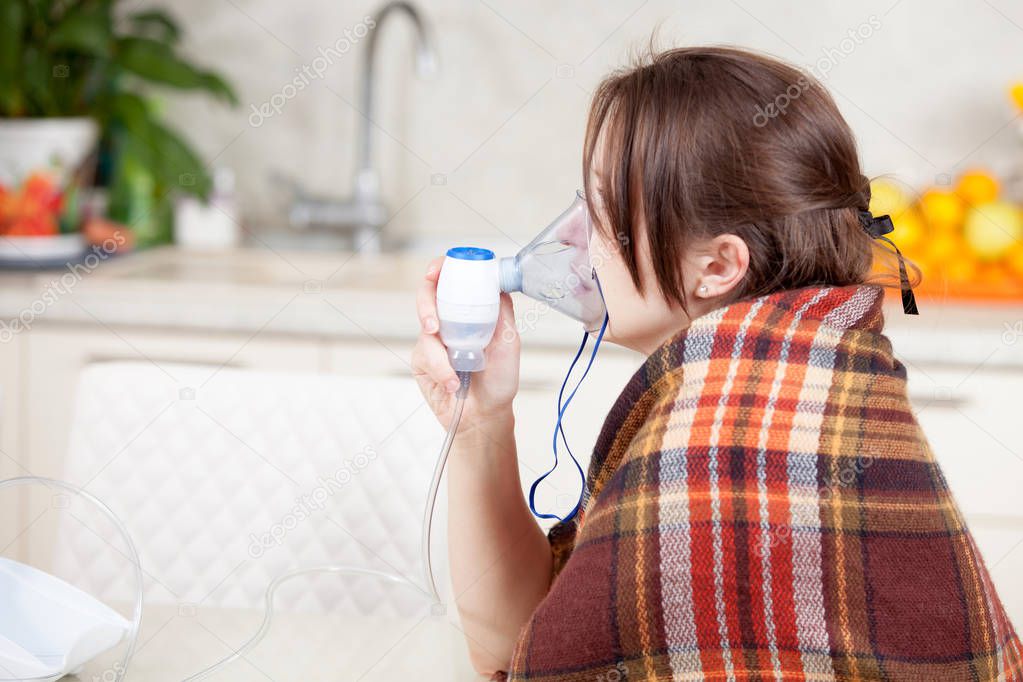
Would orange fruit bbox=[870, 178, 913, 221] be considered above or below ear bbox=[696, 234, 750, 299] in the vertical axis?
above

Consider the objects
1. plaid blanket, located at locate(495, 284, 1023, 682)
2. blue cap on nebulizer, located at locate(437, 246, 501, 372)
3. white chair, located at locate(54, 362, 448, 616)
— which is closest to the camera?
plaid blanket, located at locate(495, 284, 1023, 682)

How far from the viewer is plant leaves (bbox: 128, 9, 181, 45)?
2451 millimetres

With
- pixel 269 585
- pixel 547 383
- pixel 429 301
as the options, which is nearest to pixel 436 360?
pixel 429 301

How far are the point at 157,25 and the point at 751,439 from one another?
2151 mm

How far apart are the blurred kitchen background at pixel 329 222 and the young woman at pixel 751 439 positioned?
493 mm

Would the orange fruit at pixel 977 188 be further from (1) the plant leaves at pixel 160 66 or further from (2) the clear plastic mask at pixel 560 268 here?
(1) the plant leaves at pixel 160 66

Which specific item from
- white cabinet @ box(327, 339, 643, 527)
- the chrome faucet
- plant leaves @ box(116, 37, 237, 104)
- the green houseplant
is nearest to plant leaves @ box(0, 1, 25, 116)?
the green houseplant

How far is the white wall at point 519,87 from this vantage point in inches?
93.2

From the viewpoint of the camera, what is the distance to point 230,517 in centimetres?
132

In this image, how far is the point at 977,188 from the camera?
2.21 metres

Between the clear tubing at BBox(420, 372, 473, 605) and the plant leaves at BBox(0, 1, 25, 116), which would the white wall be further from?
the clear tubing at BBox(420, 372, 473, 605)

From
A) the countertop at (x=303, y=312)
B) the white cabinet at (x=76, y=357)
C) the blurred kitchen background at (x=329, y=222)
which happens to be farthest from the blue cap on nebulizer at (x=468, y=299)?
the white cabinet at (x=76, y=357)

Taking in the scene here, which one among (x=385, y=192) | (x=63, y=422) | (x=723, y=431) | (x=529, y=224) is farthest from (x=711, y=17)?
(x=723, y=431)

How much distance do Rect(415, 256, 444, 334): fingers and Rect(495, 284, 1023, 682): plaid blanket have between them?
0.26 meters
